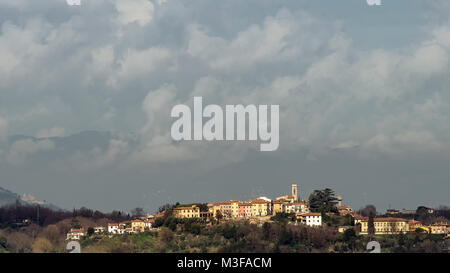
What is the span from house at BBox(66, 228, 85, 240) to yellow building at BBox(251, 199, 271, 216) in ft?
84.0

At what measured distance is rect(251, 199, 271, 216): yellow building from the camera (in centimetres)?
11312

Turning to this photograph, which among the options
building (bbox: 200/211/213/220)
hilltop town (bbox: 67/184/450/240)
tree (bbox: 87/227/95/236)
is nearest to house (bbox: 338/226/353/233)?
hilltop town (bbox: 67/184/450/240)

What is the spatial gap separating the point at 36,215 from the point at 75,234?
21.3 metres

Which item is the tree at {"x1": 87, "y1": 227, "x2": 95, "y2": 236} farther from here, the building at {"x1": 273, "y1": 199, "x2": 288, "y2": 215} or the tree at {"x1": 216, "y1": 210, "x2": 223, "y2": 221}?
the building at {"x1": 273, "y1": 199, "x2": 288, "y2": 215}

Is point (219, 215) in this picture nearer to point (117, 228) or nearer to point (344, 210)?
point (117, 228)

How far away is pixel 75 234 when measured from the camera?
103 m

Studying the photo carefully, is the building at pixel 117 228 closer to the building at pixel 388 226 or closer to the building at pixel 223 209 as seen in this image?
the building at pixel 223 209

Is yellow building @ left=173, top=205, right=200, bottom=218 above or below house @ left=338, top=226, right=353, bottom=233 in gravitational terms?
above

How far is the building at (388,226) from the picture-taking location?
4112 inches

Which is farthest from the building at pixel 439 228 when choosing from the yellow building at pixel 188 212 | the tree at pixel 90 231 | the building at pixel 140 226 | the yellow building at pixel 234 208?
the tree at pixel 90 231
